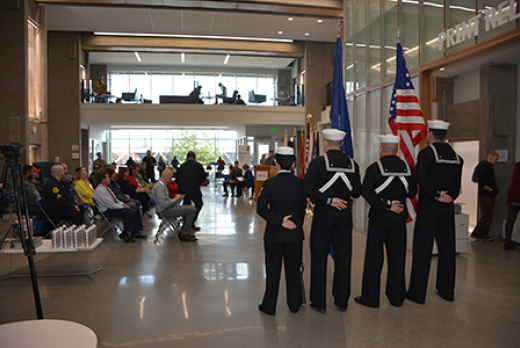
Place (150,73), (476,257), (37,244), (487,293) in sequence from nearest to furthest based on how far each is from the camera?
(487,293) < (37,244) < (476,257) < (150,73)

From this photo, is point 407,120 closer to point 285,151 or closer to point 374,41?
point 285,151

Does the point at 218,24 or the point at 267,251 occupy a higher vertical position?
the point at 218,24

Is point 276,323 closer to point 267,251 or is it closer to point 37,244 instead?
point 267,251

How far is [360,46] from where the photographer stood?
7.92 m

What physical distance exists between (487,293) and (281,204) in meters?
2.74

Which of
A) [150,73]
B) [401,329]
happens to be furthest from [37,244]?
[150,73]

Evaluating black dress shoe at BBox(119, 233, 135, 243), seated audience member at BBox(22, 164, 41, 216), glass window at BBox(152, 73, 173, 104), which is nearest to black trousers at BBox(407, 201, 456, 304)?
black dress shoe at BBox(119, 233, 135, 243)

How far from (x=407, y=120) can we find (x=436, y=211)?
1.31 m

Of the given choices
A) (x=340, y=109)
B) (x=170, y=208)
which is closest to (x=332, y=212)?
(x=340, y=109)

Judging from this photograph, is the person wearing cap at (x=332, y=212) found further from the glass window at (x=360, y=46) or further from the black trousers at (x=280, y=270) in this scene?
the glass window at (x=360, y=46)

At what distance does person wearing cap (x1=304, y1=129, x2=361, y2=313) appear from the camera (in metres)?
3.62

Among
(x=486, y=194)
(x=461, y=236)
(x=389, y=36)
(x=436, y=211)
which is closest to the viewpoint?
(x=436, y=211)

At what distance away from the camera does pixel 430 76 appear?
19.5 feet

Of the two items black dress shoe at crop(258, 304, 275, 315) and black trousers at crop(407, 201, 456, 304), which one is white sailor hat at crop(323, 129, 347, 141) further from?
black dress shoe at crop(258, 304, 275, 315)
